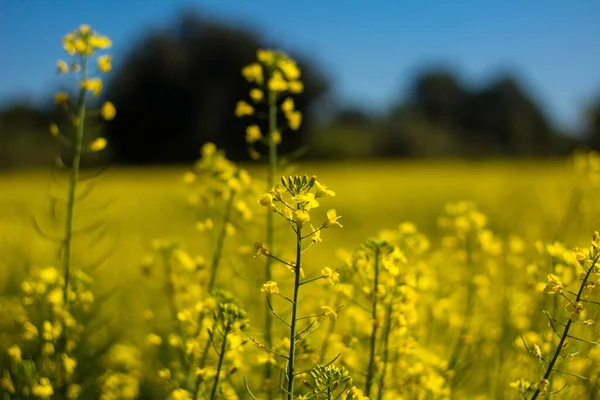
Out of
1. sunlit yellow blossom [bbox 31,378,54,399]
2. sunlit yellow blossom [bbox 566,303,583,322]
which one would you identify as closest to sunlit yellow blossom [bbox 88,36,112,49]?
sunlit yellow blossom [bbox 31,378,54,399]

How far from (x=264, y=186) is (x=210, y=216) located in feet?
1.09

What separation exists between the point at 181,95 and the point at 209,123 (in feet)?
8.42

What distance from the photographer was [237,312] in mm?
2051

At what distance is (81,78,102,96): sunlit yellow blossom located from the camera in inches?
110

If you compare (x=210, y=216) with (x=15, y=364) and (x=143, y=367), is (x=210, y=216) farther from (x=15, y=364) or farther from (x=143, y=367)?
(x=143, y=367)

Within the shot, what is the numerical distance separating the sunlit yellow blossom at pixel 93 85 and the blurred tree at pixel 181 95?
78.9ft

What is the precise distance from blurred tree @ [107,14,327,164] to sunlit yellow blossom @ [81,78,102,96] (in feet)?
78.9

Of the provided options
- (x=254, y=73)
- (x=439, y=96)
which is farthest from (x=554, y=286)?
(x=439, y=96)

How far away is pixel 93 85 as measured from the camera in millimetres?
2789

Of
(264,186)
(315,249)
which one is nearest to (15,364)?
(264,186)

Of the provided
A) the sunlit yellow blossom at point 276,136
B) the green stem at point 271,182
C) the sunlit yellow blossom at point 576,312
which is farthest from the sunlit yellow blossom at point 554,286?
the sunlit yellow blossom at point 276,136

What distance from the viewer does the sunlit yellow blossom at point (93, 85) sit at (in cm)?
279

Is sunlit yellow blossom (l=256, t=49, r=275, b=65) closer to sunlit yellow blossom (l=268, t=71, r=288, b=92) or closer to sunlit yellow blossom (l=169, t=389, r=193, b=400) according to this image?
sunlit yellow blossom (l=268, t=71, r=288, b=92)

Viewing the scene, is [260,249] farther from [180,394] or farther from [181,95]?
[181,95]
